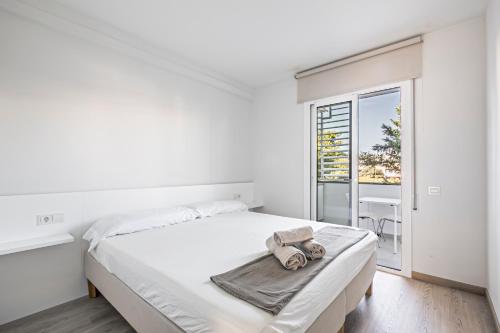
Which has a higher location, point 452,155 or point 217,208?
point 452,155

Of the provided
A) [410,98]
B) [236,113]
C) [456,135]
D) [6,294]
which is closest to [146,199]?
[6,294]

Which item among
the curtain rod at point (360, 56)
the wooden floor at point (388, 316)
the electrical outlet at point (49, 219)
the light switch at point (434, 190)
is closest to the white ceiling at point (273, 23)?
the curtain rod at point (360, 56)

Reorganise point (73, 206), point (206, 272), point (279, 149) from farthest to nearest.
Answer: point (279, 149) → point (73, 206) → point (206, 272)

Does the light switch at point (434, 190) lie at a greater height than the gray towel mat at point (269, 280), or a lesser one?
greater

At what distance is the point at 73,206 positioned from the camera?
2.27 m

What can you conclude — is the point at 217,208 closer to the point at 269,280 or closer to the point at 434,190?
the point at 269,280

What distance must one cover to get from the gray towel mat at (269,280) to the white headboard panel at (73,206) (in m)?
1.68

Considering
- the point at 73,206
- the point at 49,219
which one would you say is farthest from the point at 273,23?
the point at 49,219

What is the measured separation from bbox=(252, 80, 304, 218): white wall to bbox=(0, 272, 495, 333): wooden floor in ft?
5.57

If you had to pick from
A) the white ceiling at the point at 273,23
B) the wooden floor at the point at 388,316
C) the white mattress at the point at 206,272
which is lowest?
the wooden floor at the point at 388,316

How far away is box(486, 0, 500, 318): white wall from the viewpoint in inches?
72.5

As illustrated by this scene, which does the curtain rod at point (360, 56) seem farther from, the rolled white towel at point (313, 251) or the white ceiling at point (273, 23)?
the rolled white towel at point (313, 251)

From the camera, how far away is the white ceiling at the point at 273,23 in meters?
2.21

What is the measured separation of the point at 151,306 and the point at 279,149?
116 inches
